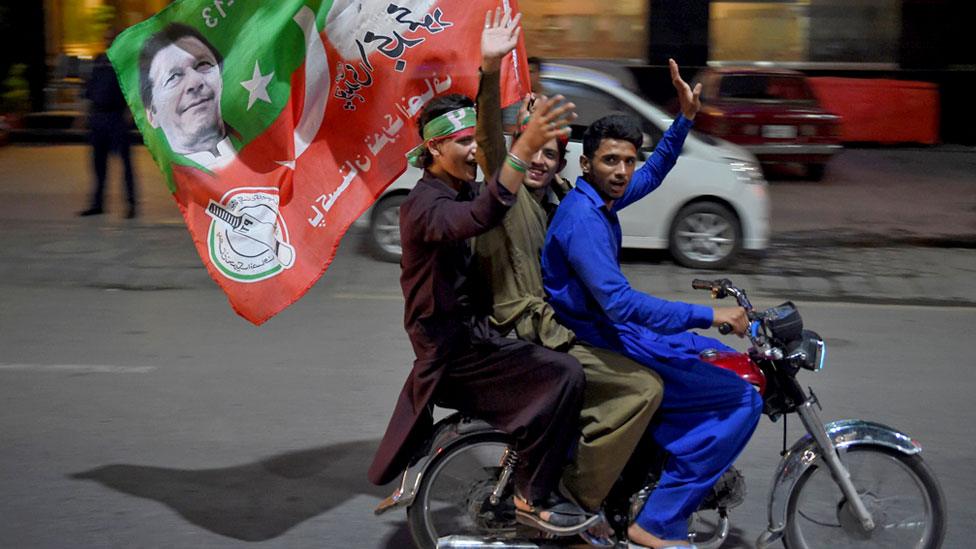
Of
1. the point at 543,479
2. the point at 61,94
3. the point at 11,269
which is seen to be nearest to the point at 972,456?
the point at 543,479

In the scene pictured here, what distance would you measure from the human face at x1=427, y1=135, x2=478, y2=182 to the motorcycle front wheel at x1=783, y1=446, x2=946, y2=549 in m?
1.55

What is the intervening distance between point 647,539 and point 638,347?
0.65m

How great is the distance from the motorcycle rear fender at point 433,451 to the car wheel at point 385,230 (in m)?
6.10

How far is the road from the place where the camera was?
511cm

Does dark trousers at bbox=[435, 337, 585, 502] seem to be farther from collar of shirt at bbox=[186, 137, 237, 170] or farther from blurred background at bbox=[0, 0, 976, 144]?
blurred background at bbox=[0, 0, 976, 144]

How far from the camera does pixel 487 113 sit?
387cm

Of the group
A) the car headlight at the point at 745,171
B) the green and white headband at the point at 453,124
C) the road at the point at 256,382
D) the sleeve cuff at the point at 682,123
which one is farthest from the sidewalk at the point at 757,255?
the green and white headband at the point at 453,124

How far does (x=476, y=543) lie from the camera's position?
14.0ft

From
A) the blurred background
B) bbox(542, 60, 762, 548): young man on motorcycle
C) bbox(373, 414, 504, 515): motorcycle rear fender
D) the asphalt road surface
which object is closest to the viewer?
bbox(542, 60, 762, 548): young man on motorcycle

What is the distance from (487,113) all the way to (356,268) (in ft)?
21.2

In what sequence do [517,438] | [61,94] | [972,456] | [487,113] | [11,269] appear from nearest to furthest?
[487,113] < [517,438] < [972,456] < [11,269] < [61,94]

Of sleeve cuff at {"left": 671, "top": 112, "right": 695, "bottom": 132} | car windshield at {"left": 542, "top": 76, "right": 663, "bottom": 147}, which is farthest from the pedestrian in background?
sleeve cuff at {"left": 671, "top": 112, "right": 695, "bottom": 132}

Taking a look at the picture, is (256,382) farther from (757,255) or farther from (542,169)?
(757,255)

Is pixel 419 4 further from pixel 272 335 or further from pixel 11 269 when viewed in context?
pixel 11 269
